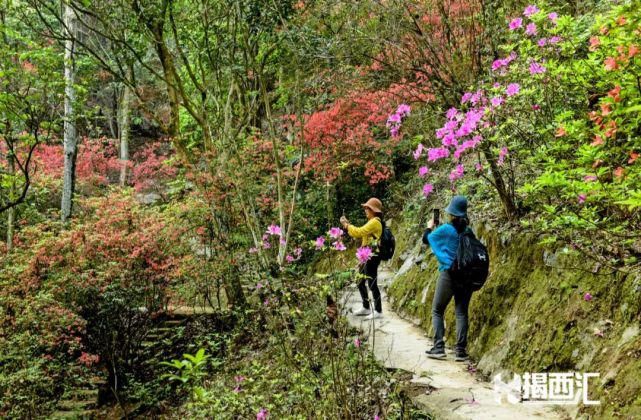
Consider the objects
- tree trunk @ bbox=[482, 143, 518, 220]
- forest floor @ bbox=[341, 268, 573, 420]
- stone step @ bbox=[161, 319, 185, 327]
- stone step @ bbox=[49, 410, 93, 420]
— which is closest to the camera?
forest floor @ bbox=[341, 268, 573, 420]

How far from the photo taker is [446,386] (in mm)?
3973

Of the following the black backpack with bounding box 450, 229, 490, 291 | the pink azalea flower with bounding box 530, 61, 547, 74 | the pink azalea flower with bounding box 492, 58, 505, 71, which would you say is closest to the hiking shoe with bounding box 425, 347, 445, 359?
the black backpack with bounding box 450, 229, 490, 291

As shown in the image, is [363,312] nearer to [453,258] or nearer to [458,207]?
[453,258]

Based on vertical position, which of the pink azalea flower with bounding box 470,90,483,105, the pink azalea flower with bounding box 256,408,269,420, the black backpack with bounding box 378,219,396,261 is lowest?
the pink azalea flower with bounding box 256,408,269,420

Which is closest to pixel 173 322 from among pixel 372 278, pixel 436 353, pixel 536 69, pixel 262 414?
pixel 372 278

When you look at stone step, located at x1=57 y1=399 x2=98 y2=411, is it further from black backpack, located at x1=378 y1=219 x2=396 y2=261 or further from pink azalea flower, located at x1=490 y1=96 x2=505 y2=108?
pink azalea flower, located at x1=490 y1=96 x2=505 y2=108

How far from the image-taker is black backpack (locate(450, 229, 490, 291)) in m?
4.40

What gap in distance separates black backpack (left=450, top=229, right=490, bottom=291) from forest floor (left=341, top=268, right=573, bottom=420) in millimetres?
833

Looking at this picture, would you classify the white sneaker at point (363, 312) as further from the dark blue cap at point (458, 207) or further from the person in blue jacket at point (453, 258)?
the dark blue cap at point (458, 207)

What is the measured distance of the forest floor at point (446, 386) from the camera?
3326 millimetres

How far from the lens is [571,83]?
3.75 m

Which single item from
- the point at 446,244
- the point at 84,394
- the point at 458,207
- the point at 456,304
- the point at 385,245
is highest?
the point at 458,207

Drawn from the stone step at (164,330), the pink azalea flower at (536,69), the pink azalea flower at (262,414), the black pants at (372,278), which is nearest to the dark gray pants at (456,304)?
the black pants at (372,278)

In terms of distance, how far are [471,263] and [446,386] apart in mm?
1143
